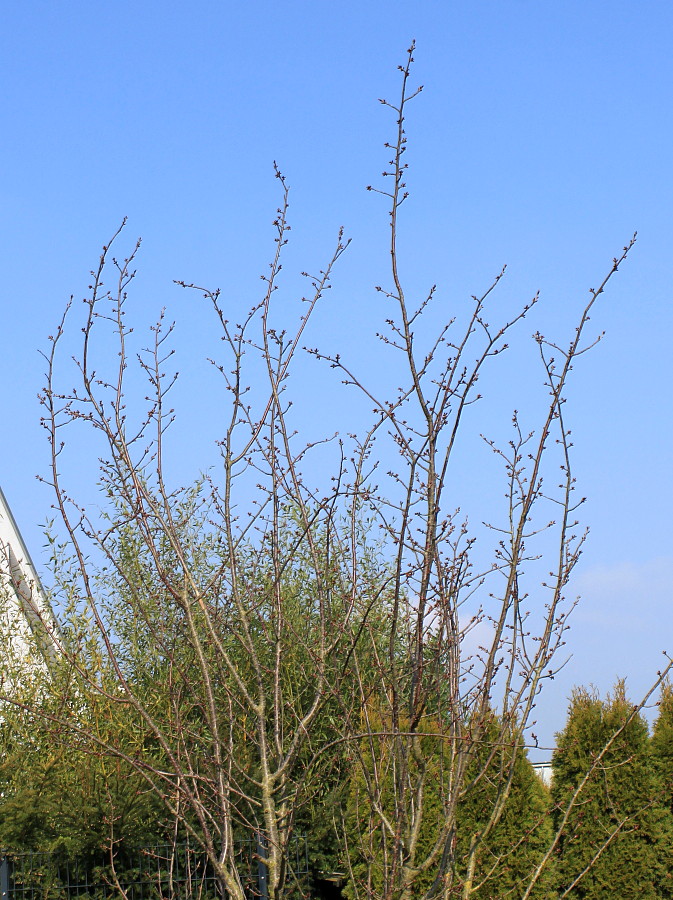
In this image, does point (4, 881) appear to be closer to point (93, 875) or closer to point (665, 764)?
point (93, 875)

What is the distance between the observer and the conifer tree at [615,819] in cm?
794

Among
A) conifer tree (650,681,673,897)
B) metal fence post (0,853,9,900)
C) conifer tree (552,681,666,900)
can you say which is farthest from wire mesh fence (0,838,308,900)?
conifer tree (650,681,673,897)

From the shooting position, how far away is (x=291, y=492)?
4.13 m

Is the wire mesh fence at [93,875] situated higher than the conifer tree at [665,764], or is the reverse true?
the conifer tree at [665,764]

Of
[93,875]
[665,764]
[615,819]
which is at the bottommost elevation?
[93,875]

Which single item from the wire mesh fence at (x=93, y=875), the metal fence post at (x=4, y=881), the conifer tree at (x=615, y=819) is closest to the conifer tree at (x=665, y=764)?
the conifer tree at (x=615, y=819)

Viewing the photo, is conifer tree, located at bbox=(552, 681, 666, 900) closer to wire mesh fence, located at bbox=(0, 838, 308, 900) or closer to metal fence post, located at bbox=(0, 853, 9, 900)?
wire mesh fence, located at bbox=(0, 838, 308, 900)

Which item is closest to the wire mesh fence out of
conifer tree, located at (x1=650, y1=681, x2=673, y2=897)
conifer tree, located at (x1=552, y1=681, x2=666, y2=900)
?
conifer tree, located at (x1=552, y1=681, x2=666, y2=900)

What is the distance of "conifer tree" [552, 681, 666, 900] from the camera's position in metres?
7.94

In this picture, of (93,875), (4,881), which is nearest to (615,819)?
(93,875)

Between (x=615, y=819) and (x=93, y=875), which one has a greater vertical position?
(x=615, y=819)

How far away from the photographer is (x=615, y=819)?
7914mm

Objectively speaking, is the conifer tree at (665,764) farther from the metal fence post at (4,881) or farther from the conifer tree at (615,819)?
the metal fence post at (4,881)

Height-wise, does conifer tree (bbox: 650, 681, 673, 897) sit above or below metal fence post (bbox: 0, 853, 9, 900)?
above
